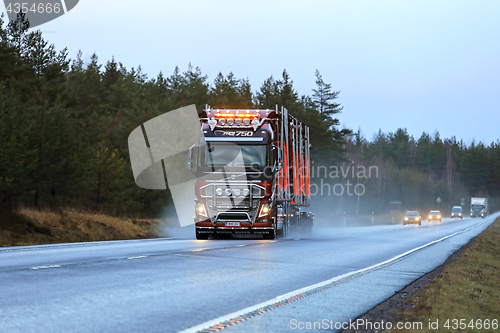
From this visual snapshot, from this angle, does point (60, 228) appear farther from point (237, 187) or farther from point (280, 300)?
point (280, 300)

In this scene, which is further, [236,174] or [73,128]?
[73,128]

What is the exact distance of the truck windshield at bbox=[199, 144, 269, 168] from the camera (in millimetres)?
22422

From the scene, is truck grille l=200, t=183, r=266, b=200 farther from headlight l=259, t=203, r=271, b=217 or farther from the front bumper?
the front bumper

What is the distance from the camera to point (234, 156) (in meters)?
22.5

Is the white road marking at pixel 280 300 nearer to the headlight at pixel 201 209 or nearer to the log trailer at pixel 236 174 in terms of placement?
the log trailer at pixel 236 174

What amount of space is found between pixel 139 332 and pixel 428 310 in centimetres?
413

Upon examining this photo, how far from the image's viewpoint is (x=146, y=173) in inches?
2093

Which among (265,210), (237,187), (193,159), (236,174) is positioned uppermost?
(193,159)

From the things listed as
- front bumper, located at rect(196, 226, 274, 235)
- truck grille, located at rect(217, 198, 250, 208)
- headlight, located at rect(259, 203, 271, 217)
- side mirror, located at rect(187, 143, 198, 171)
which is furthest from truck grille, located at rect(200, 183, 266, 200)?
front bumper, located at rect(196, 226, 274, 235)

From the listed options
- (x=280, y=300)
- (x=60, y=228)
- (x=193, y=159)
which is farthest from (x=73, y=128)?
(x=280, y=300)

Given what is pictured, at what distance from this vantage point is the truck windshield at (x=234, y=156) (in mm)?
22422

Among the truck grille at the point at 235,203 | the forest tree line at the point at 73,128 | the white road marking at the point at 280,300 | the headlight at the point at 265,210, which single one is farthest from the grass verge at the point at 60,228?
the white road marking at the point at 280,300

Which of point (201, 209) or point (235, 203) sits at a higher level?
point (235, 203)

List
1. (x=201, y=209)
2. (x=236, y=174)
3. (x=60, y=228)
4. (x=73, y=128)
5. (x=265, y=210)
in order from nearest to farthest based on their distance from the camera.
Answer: (x=236, y=174) → (x=265, y=210) → (x=201, y=209) → (x=60, y=228) → (x=73, y=128)
